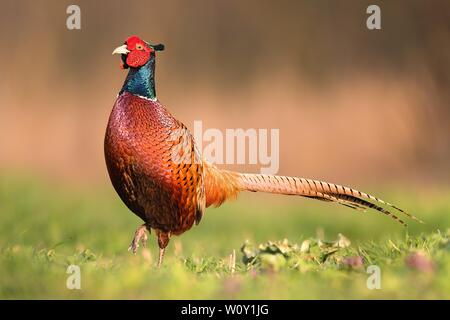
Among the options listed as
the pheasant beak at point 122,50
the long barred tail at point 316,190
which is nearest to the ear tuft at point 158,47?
the pheasant beak at point 122,50

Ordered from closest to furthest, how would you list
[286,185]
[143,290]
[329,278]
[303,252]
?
1. [143,290]
2. [329,278]
3. [303,252]
4. [286,185]

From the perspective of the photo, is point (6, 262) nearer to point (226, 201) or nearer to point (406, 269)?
point (226, 201)

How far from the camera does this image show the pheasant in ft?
11.5

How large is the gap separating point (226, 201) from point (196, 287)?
47.2 inches

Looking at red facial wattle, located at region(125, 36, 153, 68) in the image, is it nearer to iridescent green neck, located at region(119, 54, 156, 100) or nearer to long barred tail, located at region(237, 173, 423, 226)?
iridescent green neck, located at region(119, 54, 156, 100)

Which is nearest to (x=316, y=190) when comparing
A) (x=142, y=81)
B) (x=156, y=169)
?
(x=156, y=169)

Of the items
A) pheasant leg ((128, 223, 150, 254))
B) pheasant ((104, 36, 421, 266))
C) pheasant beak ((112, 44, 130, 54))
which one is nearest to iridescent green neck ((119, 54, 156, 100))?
pheasant ((104, 36, 421, 266))

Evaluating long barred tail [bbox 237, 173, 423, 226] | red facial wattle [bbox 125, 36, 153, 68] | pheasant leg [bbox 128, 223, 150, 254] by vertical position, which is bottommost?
pheasant leg [bbox 128, 223, 150, 254]

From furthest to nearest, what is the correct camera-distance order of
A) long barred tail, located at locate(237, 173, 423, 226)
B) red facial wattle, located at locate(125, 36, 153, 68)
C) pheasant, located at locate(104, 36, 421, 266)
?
long barred tail, located at locate(237, 173, 423, 226), red facial wattle, located at locate(125, 36, 153, 68), pheasant, located at locate(104, 36, 421, 266)

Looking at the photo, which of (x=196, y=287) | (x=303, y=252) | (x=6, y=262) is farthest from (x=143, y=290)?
(x=303, y=252)

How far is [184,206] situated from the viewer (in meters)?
3.66

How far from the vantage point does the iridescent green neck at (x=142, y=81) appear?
12.1 feet

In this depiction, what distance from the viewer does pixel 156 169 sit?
352 cm

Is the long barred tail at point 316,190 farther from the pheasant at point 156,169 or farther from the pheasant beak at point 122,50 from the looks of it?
the pheasant beak at point 122,50
